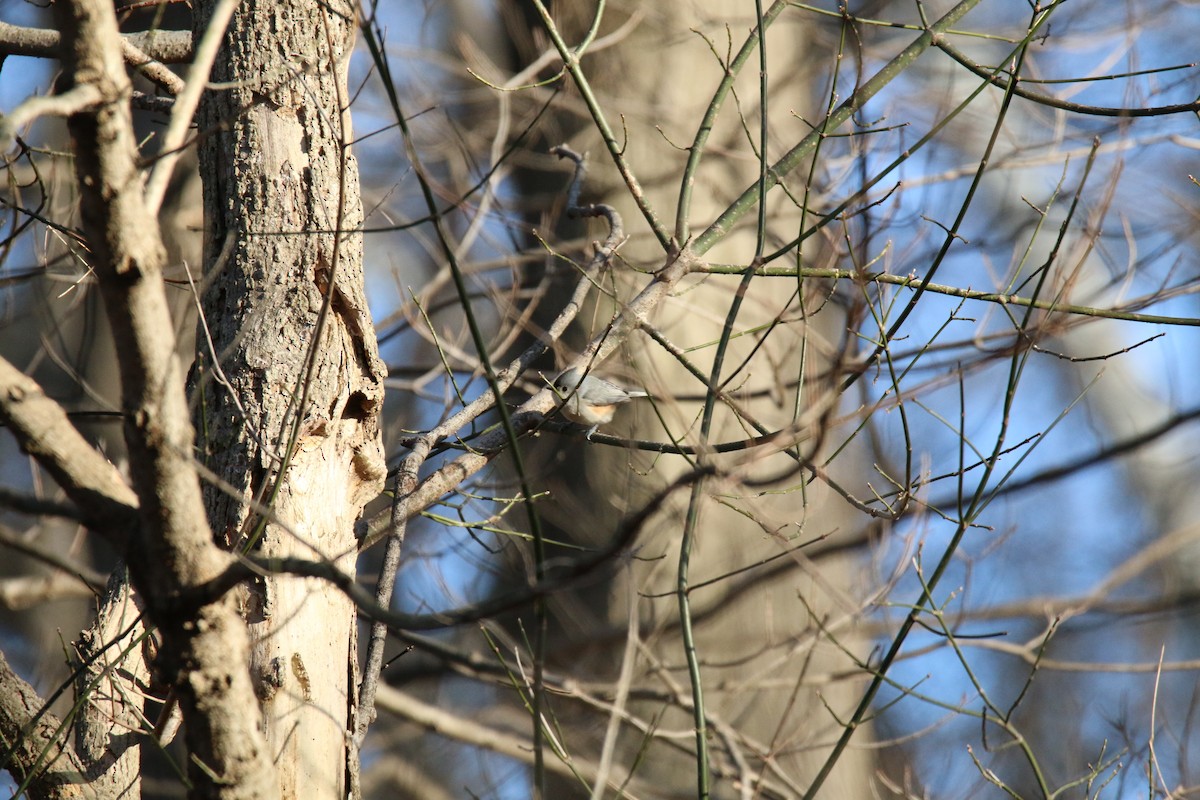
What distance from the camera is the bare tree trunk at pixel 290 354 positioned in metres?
1.65

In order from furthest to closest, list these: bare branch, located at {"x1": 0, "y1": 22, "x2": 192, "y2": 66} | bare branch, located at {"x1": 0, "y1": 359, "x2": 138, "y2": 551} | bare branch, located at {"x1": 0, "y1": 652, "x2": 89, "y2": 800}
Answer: bare branch, located at {"x1": 0, "y1": 22, "x2": 192, "y2": 66}, bare branch, located at {"x1": 0, "y1": 652, "x2": 89, "y2": 800}, bare branch, located at {"x1": 0, "y1": 359, "x2": 138, "y2": 551}

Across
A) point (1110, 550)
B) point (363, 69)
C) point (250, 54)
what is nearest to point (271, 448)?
point (250, 54)

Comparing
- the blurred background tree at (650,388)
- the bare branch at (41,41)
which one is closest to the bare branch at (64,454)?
the blurred background tree at (650,388)

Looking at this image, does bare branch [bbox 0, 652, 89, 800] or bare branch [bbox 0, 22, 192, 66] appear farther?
bare branch [bbox 0, 22, 192, 66]

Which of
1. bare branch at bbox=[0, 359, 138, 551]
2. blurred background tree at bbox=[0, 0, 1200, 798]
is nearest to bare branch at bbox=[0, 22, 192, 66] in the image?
blurred background tree at bbox=[0, 0, 1200, 798]

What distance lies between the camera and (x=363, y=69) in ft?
16.9

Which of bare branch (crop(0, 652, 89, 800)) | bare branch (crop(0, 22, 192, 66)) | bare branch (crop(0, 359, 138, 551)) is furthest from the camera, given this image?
bare branch (crop(0, 22, 192, 66))

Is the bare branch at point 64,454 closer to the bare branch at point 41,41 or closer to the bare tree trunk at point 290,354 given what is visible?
the bare tree trunk at point 290,354

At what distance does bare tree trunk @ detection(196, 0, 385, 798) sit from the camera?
1653 millimetres

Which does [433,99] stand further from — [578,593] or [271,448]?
[271,448]

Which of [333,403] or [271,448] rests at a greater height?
[333,403]

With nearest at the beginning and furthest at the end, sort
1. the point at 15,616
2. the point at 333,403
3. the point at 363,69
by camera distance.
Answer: the point at 333,403 < the point at 363,69 < the point at 15,616

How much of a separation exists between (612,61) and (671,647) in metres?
2.43

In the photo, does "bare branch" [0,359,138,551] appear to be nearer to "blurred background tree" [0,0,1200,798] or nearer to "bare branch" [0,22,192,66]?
"blurred background tree" [0,0,1200,798]
